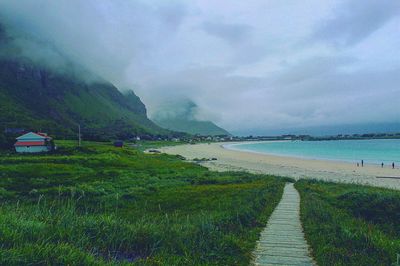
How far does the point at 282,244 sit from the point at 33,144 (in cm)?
7302

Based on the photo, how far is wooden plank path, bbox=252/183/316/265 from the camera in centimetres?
856

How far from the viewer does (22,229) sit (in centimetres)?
737

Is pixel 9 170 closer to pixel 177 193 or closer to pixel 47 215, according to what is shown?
pixel 177 193

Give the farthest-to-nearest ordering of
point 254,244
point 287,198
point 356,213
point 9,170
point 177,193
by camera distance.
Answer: point 9,170 → point 177,193 → point 287,198 → point 356,213 → point 254,244

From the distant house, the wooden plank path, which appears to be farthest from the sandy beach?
the distant house

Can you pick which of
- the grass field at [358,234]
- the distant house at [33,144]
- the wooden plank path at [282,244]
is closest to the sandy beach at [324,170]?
the grass field at [358,234]

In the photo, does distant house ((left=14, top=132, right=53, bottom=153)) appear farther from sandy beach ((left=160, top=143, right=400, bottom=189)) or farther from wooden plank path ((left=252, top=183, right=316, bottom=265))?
wooden plank path ((left=252, top=183, right=316, bottom=265))

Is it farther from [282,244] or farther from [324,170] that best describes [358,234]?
[324,170]

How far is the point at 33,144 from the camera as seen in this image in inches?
2854

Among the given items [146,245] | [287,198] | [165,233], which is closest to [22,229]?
[146,245]

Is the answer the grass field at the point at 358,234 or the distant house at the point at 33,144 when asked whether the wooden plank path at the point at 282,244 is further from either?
the distant house at the point at 33,144

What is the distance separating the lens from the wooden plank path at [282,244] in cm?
856

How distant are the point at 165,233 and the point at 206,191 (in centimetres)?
1835

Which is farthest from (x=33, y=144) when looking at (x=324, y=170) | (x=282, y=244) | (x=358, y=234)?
(x=358, y=234)
